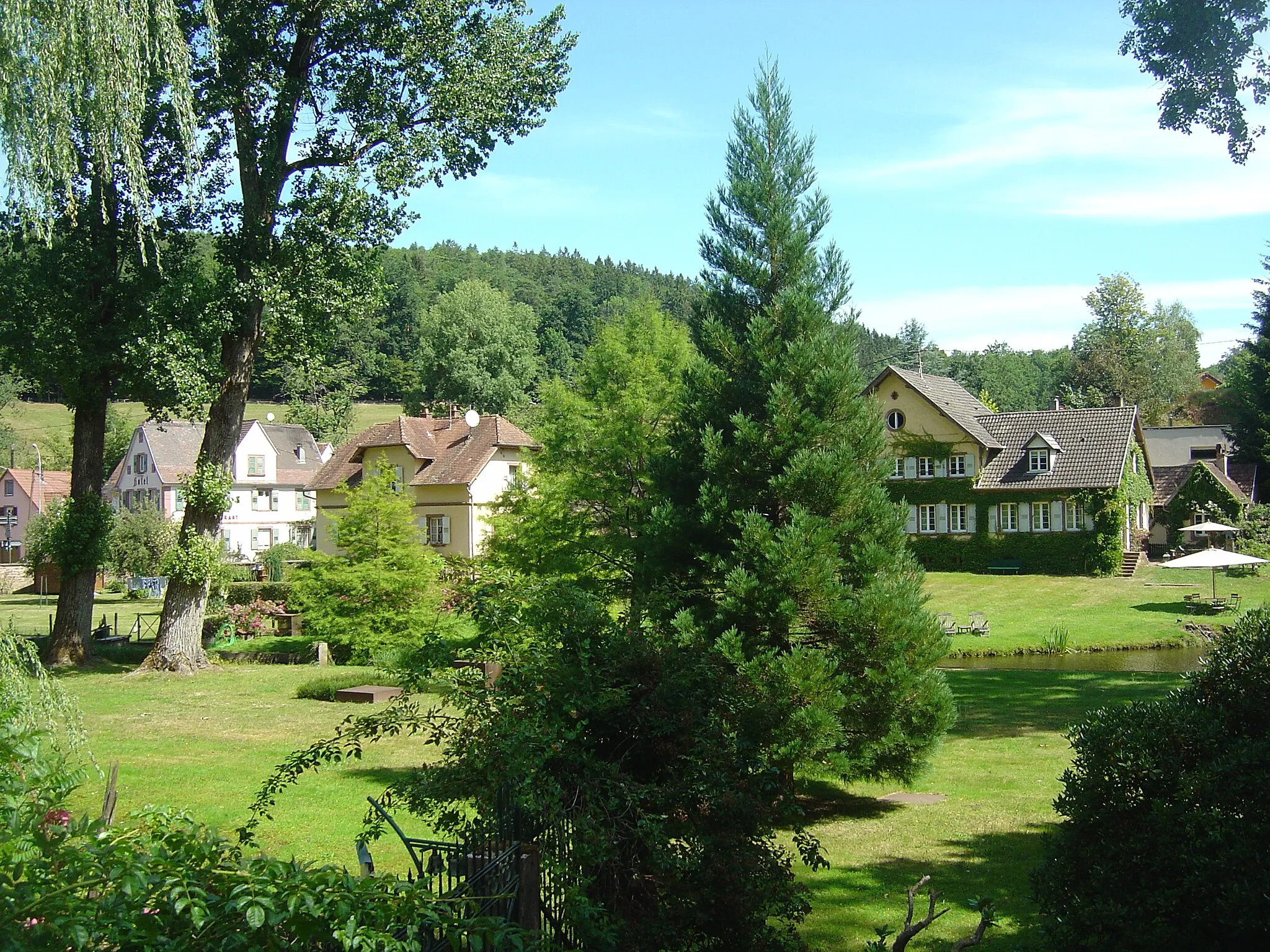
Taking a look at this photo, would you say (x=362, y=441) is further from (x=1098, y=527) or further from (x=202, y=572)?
(x=1098, y=527)

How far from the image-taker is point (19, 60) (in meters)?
8.04

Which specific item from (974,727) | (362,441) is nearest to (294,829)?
(974,727)

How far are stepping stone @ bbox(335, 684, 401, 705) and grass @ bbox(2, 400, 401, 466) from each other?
6306 cm

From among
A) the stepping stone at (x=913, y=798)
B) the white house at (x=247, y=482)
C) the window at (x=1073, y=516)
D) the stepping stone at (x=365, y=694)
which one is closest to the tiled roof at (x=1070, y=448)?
the window at (x=1073, y=516)

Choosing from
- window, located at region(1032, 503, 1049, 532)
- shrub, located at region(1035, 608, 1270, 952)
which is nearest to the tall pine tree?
shrub, located at region(1035, 608, 1270, 952)

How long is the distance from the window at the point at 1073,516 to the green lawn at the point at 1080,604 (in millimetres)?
2437

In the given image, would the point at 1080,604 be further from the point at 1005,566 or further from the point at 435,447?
the point at 435,447

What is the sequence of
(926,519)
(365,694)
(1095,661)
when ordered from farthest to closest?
(926,519) < (1095,661) < (365,694)

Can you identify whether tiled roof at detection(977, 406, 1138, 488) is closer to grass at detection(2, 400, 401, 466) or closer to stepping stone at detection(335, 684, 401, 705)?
stepping stone at detection(335, 684, 401, 705)

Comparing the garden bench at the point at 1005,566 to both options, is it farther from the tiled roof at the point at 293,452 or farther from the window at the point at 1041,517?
the tiled roof at the point at 293,452

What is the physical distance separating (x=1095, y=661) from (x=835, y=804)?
18.0 m

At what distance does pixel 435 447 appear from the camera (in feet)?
166

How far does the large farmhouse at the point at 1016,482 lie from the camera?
1767 inches

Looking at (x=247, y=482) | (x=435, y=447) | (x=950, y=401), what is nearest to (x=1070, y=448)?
(x=950, y=401)
